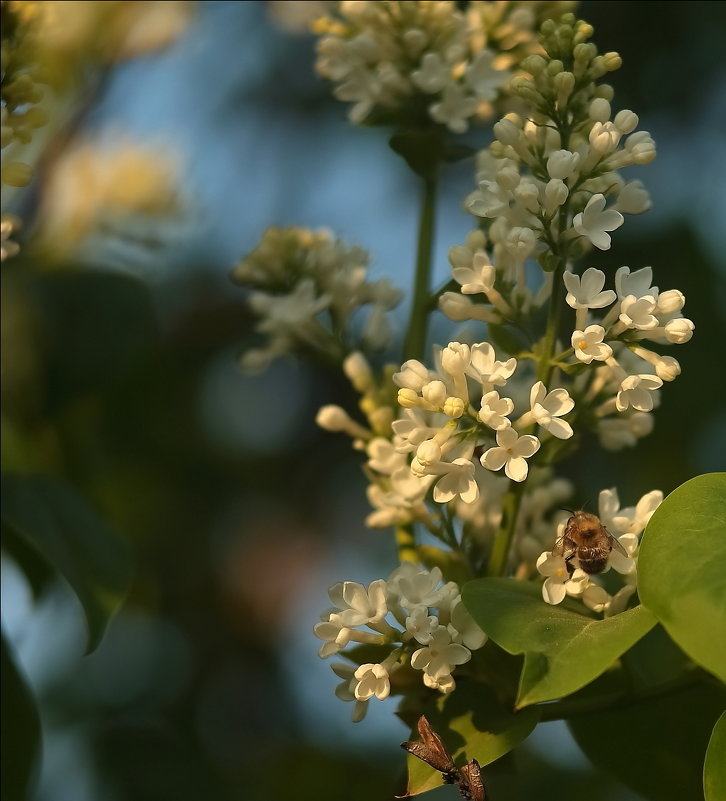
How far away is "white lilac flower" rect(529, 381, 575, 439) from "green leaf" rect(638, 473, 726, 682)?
0.51 ft

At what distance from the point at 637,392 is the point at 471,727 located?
0.44m

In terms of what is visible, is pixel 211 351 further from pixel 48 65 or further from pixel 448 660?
pixel 448 660

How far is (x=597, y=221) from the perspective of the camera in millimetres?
1273

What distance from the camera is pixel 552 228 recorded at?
4.29 feet

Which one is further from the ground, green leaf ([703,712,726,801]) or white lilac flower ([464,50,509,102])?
white lilac flower ([464,50,509,102])

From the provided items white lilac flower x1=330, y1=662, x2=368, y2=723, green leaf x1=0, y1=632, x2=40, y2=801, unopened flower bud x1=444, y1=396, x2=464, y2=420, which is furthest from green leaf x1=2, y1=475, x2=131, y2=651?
unopened flower bud x1=444, y1=396, x2=464, y2=420

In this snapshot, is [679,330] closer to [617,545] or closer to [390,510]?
[617,545]

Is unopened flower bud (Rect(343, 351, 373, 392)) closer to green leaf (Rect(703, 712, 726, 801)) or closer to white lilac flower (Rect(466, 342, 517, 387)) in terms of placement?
white lilac flower (Rect(466, 342, 517, 387))

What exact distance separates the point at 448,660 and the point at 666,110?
3129mm

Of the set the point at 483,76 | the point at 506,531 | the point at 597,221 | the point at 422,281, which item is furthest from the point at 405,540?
the point at 483,76

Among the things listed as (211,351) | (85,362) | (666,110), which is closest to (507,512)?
(85,362)

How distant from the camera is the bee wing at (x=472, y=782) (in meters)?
1.11

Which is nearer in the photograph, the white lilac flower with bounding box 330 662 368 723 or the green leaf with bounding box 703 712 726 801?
the green leaf with bounding box 703 712 726 801

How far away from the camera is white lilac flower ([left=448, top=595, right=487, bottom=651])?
4.00ft
